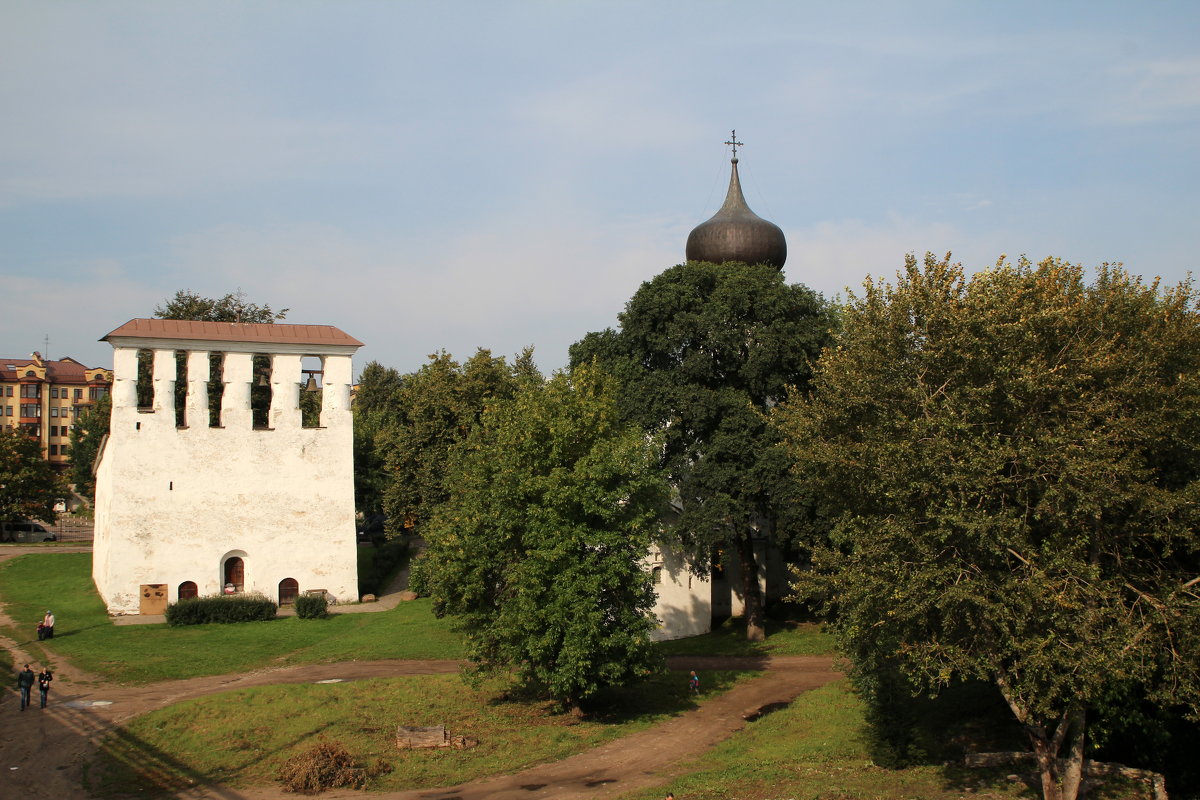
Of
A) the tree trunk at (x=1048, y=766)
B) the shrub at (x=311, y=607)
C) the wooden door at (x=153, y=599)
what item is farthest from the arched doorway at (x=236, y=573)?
the tree trunk at (x=1048, y=766)

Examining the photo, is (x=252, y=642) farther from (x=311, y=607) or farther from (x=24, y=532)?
(x=24, y=532)

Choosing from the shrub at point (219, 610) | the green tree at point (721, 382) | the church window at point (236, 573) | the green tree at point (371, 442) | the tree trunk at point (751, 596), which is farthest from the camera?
the green tree at point (371, 442)

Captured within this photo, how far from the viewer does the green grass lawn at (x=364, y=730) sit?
2200cm

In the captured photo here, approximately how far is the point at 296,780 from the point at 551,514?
27.4 feet

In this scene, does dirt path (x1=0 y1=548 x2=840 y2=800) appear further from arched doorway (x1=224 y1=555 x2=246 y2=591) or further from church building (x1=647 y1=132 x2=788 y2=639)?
arched doorway (x1=224 y1=555 x2=246 y2=591)

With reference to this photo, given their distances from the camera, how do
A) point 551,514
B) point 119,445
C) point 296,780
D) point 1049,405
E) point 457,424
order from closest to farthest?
point 1049,405 → point 296,780 → point 551,514 → point 119,445 → point 457,424

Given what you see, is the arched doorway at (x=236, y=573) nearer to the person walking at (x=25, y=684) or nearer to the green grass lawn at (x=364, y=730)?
the green grass lawn at (x=364, y=730)

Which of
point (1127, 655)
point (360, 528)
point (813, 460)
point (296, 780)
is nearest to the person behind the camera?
point (1127, 655)

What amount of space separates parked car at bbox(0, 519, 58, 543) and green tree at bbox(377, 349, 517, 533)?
104 feet

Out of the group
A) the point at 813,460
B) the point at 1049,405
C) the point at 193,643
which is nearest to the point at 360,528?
the point at 193,643

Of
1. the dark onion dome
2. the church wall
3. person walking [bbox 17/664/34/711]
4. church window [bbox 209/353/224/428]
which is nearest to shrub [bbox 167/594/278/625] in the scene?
church window [bbox 209/353/224/428]

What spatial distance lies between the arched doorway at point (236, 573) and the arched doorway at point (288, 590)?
148cm

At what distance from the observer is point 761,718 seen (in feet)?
83.9

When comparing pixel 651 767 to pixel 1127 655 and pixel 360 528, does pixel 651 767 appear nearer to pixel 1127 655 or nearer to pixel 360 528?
pixel 1127 655
